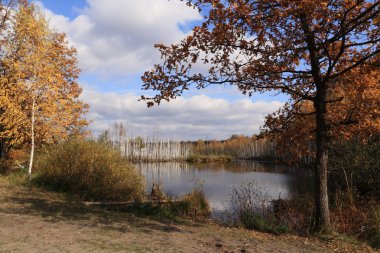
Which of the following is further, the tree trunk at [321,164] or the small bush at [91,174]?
the small bush at [91,174]

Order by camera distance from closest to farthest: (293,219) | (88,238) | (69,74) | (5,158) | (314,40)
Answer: (88,238), (314,40), (293,219), (5,158), (69,74)

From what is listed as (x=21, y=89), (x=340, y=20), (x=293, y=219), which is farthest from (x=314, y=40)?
(x=21, y=89)

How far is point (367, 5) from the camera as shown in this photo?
27.4 ft

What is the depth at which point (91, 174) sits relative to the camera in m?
15.2

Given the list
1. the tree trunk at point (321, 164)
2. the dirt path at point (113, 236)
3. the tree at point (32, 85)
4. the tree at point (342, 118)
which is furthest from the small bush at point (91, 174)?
the tree trunk at point (321, 164)

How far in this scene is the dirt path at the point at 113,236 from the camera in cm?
657

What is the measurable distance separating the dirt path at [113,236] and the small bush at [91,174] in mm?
4261

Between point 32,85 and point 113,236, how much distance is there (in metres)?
11.5

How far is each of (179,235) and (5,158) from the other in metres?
16.0

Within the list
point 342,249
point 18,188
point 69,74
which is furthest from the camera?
point 69,74

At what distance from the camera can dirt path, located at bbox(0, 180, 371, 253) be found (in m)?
6.57

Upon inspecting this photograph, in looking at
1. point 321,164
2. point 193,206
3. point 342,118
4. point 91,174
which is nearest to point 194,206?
point 193,206

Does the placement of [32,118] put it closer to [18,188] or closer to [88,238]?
[18,188]

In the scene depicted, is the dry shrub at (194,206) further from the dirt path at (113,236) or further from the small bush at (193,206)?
the dirt path at (113,236)
